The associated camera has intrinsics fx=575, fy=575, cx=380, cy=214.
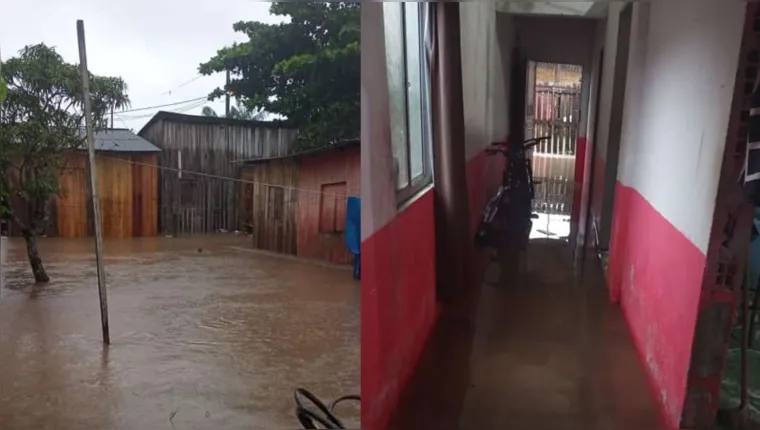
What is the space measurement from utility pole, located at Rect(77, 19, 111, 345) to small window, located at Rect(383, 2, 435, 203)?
58.3 inches

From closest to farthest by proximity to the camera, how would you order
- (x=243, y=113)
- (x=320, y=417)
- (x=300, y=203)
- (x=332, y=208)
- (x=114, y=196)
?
(x=320, y=417), (x=243, y=113), (x=114, y=196), (x=332, y=208), (x=300, y=203)

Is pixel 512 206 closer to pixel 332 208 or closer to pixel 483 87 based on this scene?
pixel 483 87

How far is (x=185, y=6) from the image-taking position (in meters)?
2.02

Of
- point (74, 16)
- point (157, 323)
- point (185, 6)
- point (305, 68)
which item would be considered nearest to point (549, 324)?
point (305, 68)

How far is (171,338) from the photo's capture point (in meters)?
3.64

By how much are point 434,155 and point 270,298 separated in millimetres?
3075

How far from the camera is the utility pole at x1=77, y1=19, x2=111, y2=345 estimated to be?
253 centimetres

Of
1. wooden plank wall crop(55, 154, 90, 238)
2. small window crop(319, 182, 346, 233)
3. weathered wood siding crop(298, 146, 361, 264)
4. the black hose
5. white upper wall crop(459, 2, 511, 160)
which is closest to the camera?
white upper wall crop(459, 2, 511, 160)

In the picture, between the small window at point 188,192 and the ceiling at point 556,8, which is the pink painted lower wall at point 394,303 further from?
the small window at point 188,192

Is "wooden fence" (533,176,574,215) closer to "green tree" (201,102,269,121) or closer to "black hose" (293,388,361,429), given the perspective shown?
"black hose" (293,388,361,429)

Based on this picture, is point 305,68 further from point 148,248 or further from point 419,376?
point 148,248

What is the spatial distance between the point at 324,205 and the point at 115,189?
108 centimetres

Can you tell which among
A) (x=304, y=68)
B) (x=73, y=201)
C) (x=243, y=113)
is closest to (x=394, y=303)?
(x=304, y=68)

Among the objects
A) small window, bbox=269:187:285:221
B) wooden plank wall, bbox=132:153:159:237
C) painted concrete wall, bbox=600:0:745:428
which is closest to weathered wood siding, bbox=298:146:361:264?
small window, bbox=269:187:285:221
